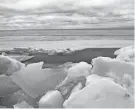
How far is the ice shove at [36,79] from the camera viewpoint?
102cm

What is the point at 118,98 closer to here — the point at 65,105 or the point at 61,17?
the point at 65,105

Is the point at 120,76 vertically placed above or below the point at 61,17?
below

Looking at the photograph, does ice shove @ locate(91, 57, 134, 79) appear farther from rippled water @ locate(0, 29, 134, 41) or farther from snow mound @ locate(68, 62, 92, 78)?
rippled water @ locate(0, 29, 134, 41)

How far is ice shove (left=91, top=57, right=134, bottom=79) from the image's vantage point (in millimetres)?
954

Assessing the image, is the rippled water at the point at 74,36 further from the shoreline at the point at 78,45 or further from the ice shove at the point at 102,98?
the ice shove at the point at 102,98

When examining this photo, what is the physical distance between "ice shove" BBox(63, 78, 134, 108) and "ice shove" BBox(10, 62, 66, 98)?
280mm

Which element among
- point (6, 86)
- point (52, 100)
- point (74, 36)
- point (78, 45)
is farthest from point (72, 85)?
point (74, 36)

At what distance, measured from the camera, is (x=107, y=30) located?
5.16 metres

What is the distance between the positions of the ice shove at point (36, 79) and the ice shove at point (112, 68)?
185 mm

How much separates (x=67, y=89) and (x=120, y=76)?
0.78 ft

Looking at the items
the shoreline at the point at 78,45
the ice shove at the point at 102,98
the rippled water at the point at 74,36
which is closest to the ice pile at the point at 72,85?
the ice shove at the point at 102,98

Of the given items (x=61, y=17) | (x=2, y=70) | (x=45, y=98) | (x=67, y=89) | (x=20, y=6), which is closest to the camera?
(x=45, y=98)

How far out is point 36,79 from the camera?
3.47ft

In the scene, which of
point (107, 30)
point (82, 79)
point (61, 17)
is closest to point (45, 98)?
point (82, 79)
